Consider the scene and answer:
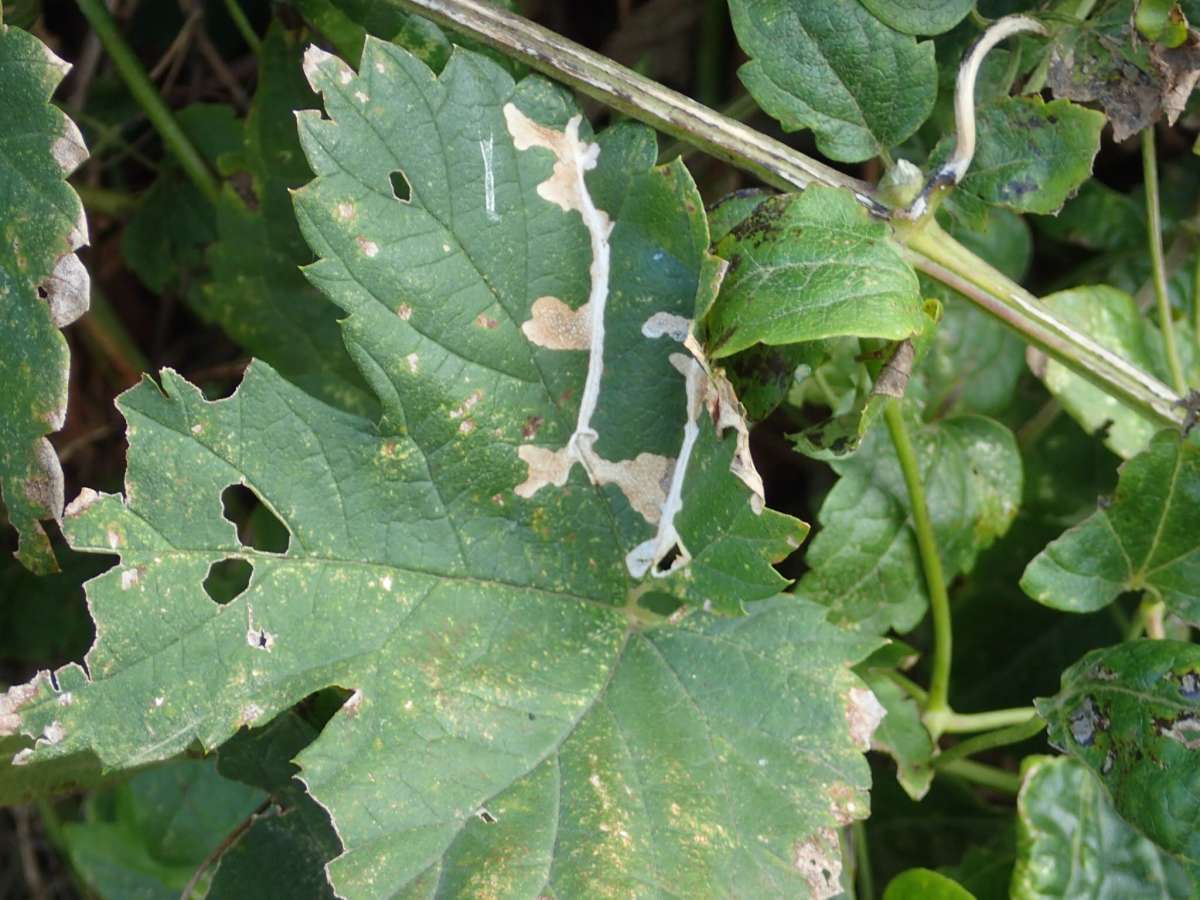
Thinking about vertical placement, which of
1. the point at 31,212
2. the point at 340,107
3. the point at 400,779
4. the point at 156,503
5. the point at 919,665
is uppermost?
the point at 340,107

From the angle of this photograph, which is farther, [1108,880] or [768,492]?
[768,492]

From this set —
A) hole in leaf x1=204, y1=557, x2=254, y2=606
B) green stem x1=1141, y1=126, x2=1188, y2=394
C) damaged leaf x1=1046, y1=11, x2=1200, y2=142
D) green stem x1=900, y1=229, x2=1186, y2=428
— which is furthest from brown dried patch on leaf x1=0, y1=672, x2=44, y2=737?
green stem x1=1141, y1=126, x2=1188, y2=394

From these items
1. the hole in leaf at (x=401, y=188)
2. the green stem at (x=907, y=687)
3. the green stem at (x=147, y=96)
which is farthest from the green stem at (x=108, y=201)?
the green stem at (x=907, y=687)

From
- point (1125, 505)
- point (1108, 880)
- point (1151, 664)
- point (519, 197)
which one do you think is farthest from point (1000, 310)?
point (1108, 880)

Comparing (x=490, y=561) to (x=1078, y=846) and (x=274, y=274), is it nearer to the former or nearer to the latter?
(x=274, y=274)

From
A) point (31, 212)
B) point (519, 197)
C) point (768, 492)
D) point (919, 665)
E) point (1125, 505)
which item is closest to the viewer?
point (31, 212)

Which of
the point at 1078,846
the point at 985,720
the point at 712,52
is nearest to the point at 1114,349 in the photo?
the point at 985,720

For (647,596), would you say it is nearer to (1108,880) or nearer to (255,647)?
(255,647)
